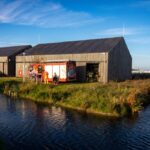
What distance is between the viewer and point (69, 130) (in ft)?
65.8

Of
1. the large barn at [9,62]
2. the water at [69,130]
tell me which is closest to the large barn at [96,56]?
the large barn at [9,62]

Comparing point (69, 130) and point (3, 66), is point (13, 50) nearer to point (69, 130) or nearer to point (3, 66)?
point (3, 66)

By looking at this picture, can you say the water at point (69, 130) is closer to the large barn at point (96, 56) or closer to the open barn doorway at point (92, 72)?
the large barn at point (96, 56)

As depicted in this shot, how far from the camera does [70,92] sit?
104 feet

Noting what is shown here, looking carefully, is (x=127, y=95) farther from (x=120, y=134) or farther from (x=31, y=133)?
(x=31, y=133)

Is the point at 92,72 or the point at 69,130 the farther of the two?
the point at 92,72

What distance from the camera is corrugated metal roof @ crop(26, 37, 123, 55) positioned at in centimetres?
4797

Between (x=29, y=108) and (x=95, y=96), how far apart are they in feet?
21.0

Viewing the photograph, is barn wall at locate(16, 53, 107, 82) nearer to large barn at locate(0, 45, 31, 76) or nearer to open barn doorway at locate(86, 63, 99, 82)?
open barn doorway at locate(86, 63, 99, 82)

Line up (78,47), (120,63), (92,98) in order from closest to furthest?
(92,98) < (120,63) < (78,47)

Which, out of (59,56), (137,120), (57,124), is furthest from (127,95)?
(59,56)

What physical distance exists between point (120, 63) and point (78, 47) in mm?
7901

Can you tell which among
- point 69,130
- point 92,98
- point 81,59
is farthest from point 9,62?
point 69,130

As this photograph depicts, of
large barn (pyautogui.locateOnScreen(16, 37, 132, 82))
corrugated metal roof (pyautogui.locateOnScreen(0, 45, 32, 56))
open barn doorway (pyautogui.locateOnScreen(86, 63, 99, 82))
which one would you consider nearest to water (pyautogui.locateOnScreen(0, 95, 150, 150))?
large barn (pyautogui.locateOnScreen(16, 37, 132, 82))
